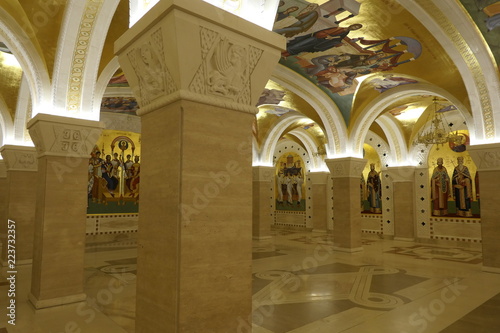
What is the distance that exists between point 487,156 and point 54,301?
8518mm

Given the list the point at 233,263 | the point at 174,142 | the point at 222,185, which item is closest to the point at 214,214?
the point at 222,185

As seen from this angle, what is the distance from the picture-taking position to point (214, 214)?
234cm

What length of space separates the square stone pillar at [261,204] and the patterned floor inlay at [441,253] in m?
4.30

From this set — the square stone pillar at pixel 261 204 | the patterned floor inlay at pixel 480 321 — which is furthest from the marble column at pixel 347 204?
the patterned floor inlay at pixel 480 321

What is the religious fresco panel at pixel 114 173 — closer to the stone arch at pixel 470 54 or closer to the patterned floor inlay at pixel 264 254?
the patterned floor inlay at pixel 264 254

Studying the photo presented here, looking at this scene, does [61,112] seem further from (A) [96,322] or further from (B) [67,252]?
(A) [96,322]

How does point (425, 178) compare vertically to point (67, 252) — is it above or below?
above

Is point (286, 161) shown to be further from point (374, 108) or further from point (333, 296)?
point (333, 296)

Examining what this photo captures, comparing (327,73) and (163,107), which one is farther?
(327,73)

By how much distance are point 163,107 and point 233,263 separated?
46.0 inches

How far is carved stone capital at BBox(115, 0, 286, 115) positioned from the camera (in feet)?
7.24

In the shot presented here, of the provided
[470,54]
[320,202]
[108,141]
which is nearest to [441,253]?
[470,54]

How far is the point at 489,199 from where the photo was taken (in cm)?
771

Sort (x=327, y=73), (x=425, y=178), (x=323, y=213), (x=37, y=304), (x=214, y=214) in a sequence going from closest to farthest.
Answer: (x=214, y=214)
(x=37, y=304)
(x=327, y=73)
(x=425, y=178)
(x=323, y=213)
